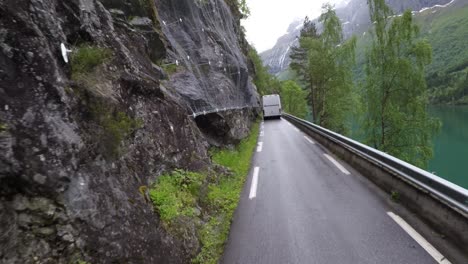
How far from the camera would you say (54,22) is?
4102 millimetres

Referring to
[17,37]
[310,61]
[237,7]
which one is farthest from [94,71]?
[237,7]

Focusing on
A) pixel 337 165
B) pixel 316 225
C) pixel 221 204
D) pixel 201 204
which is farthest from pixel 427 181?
pixel 337 165

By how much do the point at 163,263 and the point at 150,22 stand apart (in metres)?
8.00

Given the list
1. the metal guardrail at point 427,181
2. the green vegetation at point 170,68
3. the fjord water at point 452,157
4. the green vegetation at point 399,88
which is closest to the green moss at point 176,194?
the metal guardrail at point 427,181

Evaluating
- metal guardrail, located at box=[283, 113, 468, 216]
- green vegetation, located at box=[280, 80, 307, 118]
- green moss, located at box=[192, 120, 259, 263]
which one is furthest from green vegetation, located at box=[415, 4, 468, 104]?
metal guardrail, located at box=[283, 113, 468, 216]

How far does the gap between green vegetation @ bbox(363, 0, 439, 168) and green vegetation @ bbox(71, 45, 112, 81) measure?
1696 centimetres

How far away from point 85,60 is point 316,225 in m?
4.84

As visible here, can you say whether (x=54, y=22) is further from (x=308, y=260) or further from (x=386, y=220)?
(x=386, y=220)

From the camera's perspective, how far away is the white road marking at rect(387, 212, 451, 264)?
13.1 ft

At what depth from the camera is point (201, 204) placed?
20.5 ft

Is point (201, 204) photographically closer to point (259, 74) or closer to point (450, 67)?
point (259, 74)

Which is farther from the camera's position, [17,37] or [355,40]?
[355,40]

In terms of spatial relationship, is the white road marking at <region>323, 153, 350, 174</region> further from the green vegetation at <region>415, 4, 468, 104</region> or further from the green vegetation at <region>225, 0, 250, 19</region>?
the green vegetation at <region>415, 4, 468, 104</region>

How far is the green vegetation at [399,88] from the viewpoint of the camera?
56.6 ft
